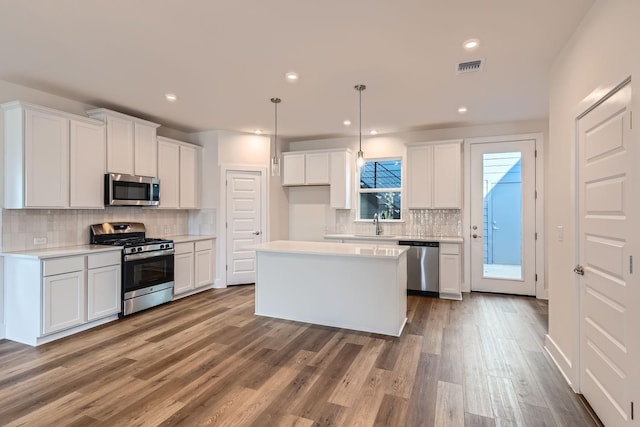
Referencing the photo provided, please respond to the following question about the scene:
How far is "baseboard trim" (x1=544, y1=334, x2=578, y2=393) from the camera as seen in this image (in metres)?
2.51

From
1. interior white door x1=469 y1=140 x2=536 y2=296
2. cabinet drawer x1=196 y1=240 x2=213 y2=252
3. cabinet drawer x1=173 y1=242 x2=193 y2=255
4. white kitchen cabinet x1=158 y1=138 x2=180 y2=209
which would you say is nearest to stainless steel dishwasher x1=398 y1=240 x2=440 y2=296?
interior white door x1=469 y1=140 x2=536 y2=296

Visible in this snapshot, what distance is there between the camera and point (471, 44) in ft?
8.86

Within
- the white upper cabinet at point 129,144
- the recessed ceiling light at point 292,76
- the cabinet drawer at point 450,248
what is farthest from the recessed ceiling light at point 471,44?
the white upper cabinet at point 129,144

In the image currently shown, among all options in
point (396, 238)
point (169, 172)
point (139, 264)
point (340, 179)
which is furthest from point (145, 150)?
point (396, 238)

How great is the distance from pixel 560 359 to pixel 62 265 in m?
4.78

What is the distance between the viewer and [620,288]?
1.83m

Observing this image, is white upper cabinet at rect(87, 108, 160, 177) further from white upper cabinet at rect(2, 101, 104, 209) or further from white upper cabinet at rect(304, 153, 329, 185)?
white upper cabinet at rect(304, 153, 329, 185)

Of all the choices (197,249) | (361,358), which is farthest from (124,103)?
(361,358)

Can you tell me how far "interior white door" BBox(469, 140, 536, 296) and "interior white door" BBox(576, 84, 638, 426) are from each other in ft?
9.57

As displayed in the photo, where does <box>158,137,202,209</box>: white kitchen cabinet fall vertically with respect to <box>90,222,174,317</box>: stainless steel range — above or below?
above

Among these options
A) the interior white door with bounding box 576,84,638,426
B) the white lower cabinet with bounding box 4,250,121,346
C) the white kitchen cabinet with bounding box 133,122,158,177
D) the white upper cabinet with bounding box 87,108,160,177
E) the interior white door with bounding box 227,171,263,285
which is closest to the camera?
the interior white door with bounding box 576,84,638,426

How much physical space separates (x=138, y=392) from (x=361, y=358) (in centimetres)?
180

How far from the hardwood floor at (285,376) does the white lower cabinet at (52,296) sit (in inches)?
5.7

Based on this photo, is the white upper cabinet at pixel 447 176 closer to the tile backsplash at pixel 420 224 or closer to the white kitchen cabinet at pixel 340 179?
the tile backsplash at pixel 420 224
